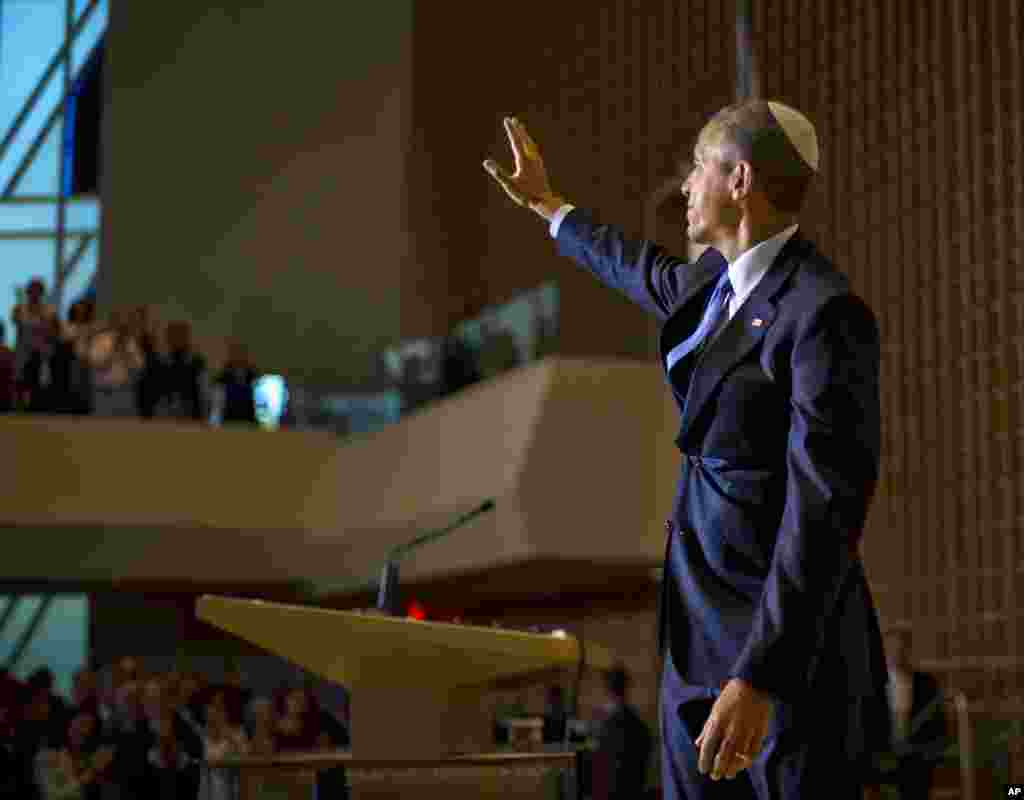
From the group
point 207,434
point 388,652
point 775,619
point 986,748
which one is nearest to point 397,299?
point 207,434

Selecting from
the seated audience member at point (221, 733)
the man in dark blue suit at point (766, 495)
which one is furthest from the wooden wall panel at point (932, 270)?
the man in dark blue suit at point (766, 495)

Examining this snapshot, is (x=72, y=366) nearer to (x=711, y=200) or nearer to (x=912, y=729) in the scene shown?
(x=912, y=729)

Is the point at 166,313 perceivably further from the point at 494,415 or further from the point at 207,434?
the point at 494,415

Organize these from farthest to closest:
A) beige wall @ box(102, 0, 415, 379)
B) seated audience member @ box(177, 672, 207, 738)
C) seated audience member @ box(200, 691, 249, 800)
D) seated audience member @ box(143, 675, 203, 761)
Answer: beige wall @ box(102, 0, 415, 379), seated audience member @ box(177, 672, 207, 738), seated audience member @ box(143, 675, 203, 761), seated audience member @ box(200, 691, 249, 800)

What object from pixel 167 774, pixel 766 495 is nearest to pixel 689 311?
pixel 766 495

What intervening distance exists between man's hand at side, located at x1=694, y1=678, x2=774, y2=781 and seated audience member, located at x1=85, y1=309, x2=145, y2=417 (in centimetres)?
987

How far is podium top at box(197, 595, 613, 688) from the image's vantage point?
9.05 ft

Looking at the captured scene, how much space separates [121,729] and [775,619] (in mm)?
7227

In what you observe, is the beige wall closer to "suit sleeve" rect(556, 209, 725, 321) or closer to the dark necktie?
"suit sleeve" rect(556, 209, 725, 321)

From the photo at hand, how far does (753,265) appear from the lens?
2.04 metres

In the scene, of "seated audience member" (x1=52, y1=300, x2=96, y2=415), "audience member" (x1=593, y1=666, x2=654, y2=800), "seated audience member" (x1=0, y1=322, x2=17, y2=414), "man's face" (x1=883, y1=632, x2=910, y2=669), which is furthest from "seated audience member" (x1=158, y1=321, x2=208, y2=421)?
"man's face" (x1=883, y1=632, x2=910, y2=669)

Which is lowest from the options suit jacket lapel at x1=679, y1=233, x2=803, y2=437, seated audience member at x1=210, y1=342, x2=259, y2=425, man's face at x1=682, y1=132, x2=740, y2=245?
suit jacket lapel at x1=679, y1=233, x2=803, y2=437

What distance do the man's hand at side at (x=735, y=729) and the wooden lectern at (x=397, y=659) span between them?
1.02 meters

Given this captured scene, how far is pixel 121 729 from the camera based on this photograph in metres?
8.55
